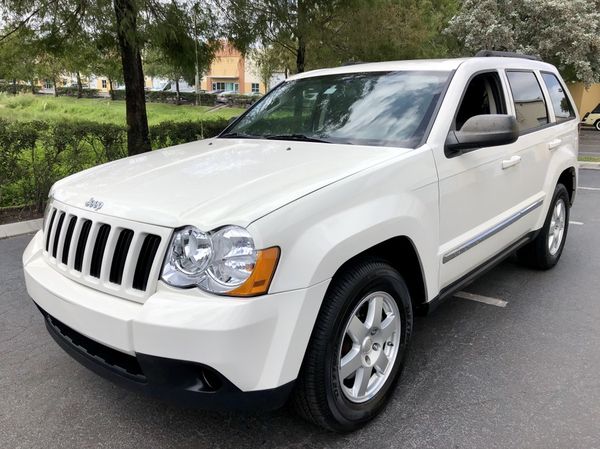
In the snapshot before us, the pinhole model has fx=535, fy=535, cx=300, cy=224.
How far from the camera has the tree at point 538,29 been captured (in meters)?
16.0

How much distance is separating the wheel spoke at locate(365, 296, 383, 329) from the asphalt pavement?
1.71 ft

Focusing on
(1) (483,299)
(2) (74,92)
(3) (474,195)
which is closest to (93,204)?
(3) (474,195)

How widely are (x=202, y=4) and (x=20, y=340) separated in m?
6.35

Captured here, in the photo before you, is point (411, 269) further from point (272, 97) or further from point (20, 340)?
point (20, 340)

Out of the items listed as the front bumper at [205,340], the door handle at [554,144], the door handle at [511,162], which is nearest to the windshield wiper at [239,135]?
the door handle at [511,162]

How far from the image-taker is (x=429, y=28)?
43.8ft

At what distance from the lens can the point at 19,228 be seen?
6219mm

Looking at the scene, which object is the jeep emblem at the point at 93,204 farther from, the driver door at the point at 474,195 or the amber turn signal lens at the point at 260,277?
the driver door at the point at 474,195

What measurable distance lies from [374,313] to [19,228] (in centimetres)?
514

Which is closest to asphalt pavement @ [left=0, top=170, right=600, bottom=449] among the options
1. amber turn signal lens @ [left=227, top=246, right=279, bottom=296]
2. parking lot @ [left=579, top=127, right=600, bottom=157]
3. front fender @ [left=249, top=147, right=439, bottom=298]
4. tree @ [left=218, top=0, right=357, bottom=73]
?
front fender @ [left=249, top=147, right=439, bottom=298]

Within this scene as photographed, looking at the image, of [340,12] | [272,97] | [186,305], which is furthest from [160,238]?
[340,12]

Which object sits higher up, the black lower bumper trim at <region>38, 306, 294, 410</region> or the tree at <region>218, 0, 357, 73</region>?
the tree at <region>218, 0, 357, 73</region>

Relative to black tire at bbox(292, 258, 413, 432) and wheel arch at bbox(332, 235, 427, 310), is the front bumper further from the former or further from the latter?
wheel arch at bbox(332, 235, 427, 310)

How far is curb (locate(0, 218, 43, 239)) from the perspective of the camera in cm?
607
